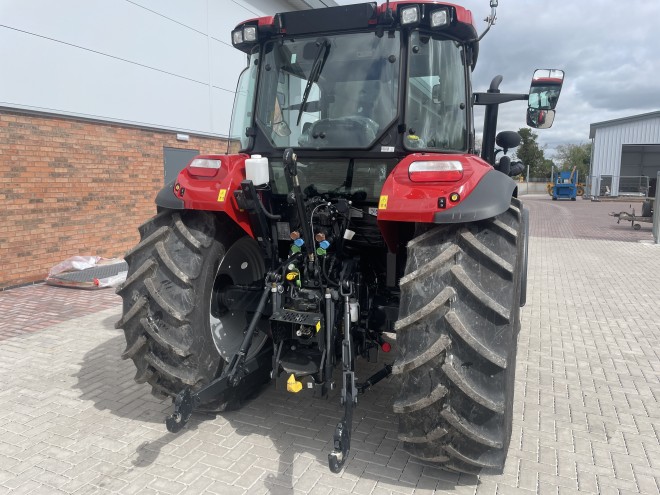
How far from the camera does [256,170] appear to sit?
120 inches

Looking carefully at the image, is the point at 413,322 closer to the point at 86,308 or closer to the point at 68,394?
the point at 68,394

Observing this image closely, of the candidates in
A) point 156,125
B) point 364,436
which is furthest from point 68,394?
point 156,125

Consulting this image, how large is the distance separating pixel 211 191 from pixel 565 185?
118ft

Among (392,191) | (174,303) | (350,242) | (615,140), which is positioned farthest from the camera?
(615,140)

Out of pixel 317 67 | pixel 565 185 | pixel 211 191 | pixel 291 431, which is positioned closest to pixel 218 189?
pixel 211 191

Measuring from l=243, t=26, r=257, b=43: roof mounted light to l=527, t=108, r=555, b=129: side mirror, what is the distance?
215 cm

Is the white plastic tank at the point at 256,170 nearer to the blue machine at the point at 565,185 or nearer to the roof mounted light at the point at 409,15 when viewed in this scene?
the roof mounted light at the point at 409,15

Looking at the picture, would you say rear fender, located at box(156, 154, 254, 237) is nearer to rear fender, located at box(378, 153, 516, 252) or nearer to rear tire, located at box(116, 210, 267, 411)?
rear tire, located at box(116, 210, 267, 411)

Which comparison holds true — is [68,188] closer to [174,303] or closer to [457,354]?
[174,303]

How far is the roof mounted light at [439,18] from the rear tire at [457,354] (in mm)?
1290

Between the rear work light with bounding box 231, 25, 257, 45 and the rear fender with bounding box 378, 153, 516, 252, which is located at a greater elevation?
the rear work light with bounding box 231, 25, 257, 45

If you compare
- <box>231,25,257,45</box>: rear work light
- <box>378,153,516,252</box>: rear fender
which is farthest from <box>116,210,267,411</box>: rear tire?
<box>231,25,257,45</box>: rear work light

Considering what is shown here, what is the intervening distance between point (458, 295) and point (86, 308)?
5325 millimetres

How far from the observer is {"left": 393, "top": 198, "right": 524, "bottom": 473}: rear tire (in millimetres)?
2404
